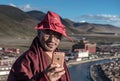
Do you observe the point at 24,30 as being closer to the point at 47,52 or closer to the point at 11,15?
the point at 11,15

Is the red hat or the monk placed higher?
the red hat

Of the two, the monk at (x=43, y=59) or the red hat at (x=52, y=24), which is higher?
the red hat at (x=52, y=24)

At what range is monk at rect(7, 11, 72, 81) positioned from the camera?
0.91 m

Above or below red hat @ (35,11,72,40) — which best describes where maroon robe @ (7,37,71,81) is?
below

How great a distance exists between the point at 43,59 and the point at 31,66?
0.04 metres

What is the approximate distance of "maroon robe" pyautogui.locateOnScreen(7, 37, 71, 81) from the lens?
0.93 metres

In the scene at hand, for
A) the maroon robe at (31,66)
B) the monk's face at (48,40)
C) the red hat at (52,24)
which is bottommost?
the maroon robe at (31,66)

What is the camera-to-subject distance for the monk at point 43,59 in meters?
0.91

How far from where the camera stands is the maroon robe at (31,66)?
93cm

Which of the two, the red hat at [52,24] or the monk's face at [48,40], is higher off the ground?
the red hat at [52,24]

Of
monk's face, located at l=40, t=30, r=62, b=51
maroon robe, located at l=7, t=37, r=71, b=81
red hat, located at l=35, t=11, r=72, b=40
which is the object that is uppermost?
red hat, located at l=35, t=11, r=72, b=40

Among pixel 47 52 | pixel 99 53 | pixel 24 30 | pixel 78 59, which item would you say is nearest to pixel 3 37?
pixel 24 30

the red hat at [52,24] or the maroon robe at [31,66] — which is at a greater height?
the red hat at [52,24]

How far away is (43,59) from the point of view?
0.98 m
